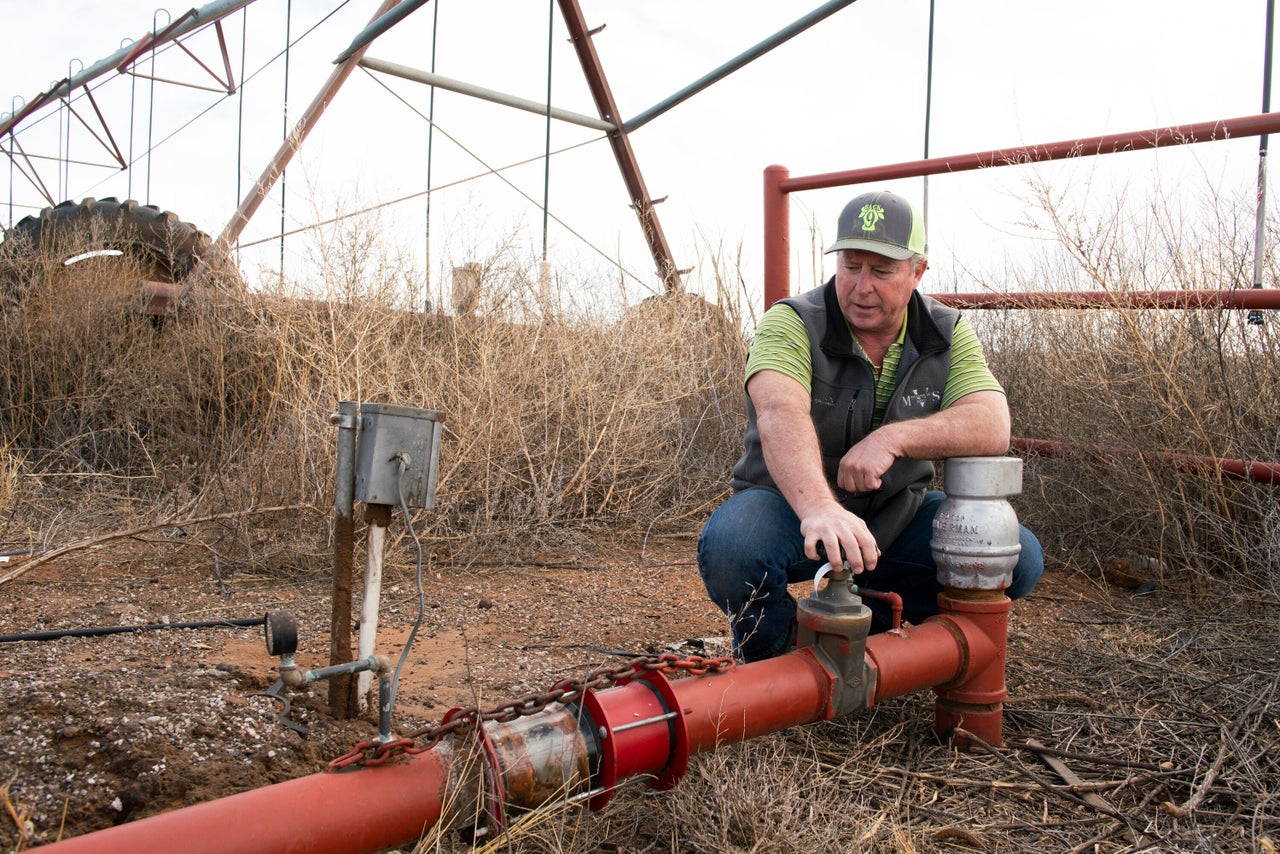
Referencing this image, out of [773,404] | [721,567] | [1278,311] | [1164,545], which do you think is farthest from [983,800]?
[1278,311]

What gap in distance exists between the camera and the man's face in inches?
102

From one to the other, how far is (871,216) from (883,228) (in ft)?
0.16

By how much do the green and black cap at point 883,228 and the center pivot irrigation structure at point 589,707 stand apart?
0.63 m

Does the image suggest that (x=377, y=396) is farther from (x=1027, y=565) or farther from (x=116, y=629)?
(x=1027, y=565)

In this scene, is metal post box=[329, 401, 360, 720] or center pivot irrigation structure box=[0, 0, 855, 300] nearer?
metal post box=[329, 401, 360, 720]

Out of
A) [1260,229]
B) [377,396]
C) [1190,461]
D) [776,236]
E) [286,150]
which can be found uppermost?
[286,150]

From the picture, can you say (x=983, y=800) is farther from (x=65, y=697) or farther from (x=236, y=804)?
(x=65, y=697)

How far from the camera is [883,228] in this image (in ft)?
8.39

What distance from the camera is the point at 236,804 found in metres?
1.36

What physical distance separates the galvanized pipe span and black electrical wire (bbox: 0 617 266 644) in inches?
65.4

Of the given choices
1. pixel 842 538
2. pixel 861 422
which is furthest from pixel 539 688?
pixel 861 422

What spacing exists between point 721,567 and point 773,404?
48 cm

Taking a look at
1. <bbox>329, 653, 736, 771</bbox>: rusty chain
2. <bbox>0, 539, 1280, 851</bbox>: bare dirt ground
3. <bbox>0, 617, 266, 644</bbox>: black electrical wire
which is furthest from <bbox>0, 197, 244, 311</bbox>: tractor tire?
<bbox>329, 653, 736, 771</bbox>: rusty chain

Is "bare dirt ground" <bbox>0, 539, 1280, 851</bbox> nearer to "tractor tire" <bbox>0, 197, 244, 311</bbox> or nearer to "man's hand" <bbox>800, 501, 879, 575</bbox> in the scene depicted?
"man's hand" <bbox>800, 501, 879, 575</bbox>
